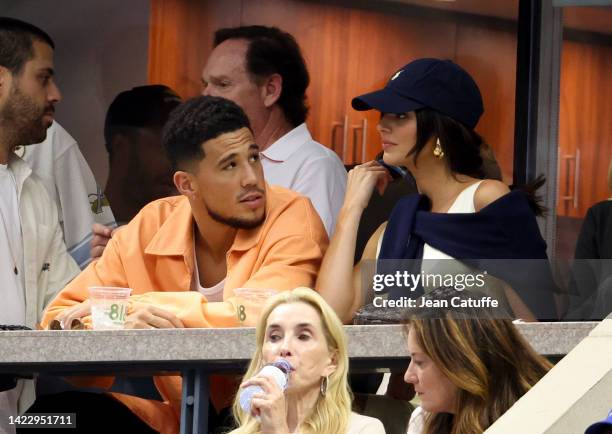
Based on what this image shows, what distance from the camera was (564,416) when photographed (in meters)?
4.36

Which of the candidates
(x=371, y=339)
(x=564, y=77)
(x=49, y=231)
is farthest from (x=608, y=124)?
(x=49, y=231)

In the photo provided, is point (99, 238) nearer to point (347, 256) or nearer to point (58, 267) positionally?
point (58, 267)

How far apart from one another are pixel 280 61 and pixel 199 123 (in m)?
0.77

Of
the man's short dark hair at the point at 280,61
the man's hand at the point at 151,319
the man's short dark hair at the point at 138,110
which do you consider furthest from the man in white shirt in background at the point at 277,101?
the man's hand at the point at 151,319

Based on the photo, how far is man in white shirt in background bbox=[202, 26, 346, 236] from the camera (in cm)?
682

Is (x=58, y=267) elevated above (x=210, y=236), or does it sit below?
below

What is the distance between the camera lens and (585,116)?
6902 millimetres

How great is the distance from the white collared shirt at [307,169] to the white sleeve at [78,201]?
0.75m

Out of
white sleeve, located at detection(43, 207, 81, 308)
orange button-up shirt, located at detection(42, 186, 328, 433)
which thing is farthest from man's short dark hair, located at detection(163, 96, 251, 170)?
white sleeve, located at detection(43, 207, 81, 308)

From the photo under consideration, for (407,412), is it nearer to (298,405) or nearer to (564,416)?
(298,405)

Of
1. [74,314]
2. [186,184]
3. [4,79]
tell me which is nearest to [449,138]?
[186,184]

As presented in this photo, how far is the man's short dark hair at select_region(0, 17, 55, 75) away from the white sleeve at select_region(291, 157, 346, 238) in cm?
126

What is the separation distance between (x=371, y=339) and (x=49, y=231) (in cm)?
187

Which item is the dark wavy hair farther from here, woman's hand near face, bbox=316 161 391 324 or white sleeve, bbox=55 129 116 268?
white sleeve, bbox=55 129 116 268
